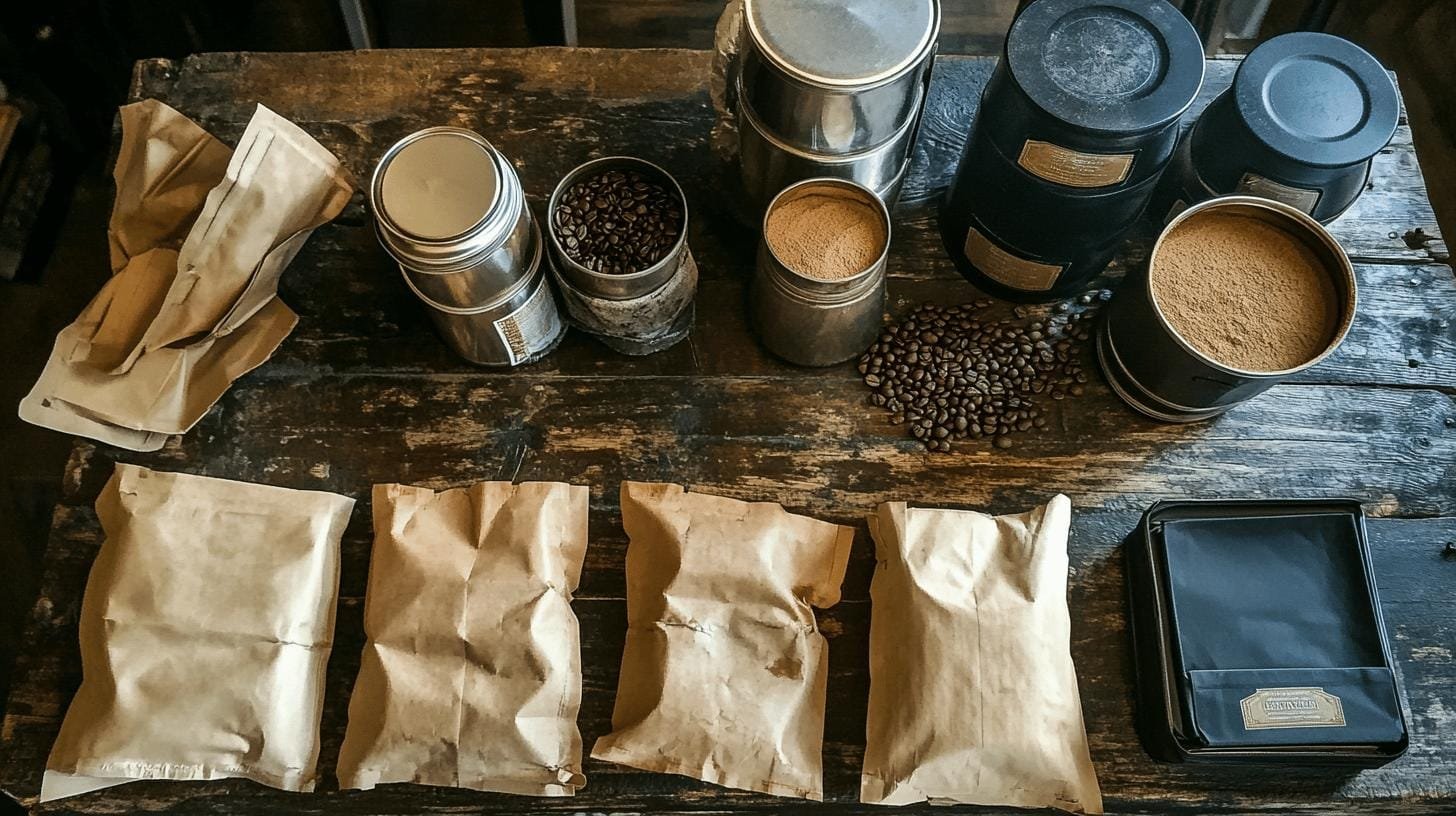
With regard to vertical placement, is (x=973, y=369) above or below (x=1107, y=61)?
below

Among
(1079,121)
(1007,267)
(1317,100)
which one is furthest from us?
(1007,267)

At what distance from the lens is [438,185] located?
3.01ft

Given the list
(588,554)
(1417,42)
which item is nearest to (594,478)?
(588,554)

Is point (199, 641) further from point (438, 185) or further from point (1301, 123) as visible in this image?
point (1301, 123)

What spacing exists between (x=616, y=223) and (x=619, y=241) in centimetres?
2

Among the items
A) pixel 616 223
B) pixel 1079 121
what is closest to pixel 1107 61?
pixel 1079 121

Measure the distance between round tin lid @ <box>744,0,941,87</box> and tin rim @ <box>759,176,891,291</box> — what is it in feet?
0.35

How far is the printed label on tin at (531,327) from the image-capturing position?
1028 mm

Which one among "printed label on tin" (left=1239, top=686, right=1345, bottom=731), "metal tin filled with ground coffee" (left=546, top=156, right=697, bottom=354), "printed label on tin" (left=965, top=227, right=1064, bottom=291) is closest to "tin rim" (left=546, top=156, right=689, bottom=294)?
"metal tin filled with ground coffee" (left=546, top=156, right=697, bottom=354)

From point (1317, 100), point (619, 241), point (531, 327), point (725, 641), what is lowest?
point (725, 641)

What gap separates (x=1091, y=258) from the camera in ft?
3.48

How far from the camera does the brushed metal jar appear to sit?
0.90 metres

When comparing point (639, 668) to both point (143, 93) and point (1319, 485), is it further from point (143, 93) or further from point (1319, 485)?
point (143, 93)

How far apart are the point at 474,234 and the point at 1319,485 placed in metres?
0.94
